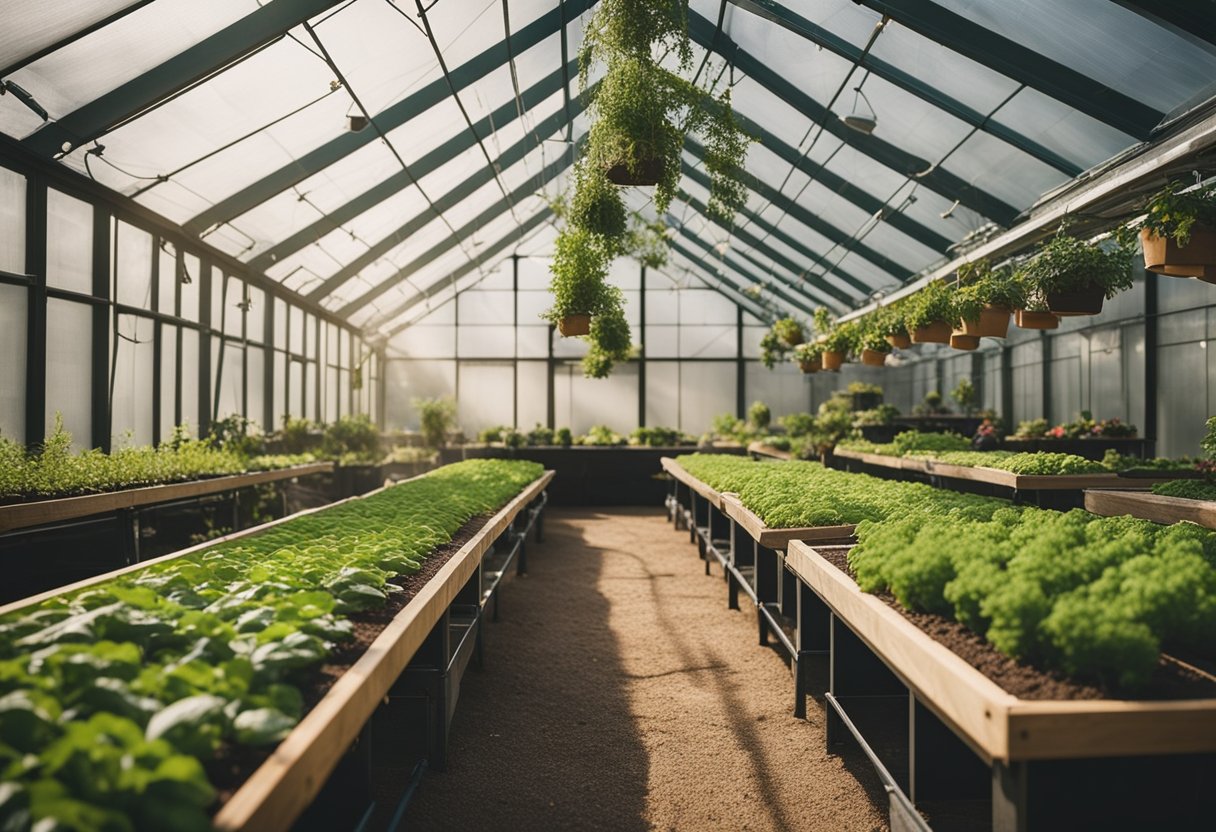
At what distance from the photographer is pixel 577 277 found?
18.5 feet

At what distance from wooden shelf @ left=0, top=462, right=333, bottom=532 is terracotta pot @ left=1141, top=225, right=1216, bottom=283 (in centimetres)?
551

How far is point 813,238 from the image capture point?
11.2m

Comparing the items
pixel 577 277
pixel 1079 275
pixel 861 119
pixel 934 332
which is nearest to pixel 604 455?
pixel 861 119

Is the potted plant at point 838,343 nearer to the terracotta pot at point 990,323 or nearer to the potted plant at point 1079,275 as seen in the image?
the terracotta pot at point 990,323

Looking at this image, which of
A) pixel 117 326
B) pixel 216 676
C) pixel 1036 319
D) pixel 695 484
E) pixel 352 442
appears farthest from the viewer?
pixel 352 442

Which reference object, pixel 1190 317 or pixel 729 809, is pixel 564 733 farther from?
pixel 1190 317

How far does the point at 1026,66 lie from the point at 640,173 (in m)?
3.02

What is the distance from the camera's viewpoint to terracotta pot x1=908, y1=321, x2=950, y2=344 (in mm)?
5793

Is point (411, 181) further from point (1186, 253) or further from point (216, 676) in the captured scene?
point (216, 676)

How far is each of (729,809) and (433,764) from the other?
113 cm

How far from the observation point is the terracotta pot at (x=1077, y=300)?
4.34m

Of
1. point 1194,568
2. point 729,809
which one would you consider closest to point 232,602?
point 729,809

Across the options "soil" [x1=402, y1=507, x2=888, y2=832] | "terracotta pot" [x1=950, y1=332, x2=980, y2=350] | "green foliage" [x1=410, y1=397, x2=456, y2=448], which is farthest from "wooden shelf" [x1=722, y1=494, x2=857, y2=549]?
"green foliage" [x1=410, y1=397, x2=456, y2=448]

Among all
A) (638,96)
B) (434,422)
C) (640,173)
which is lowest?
(434,422)
